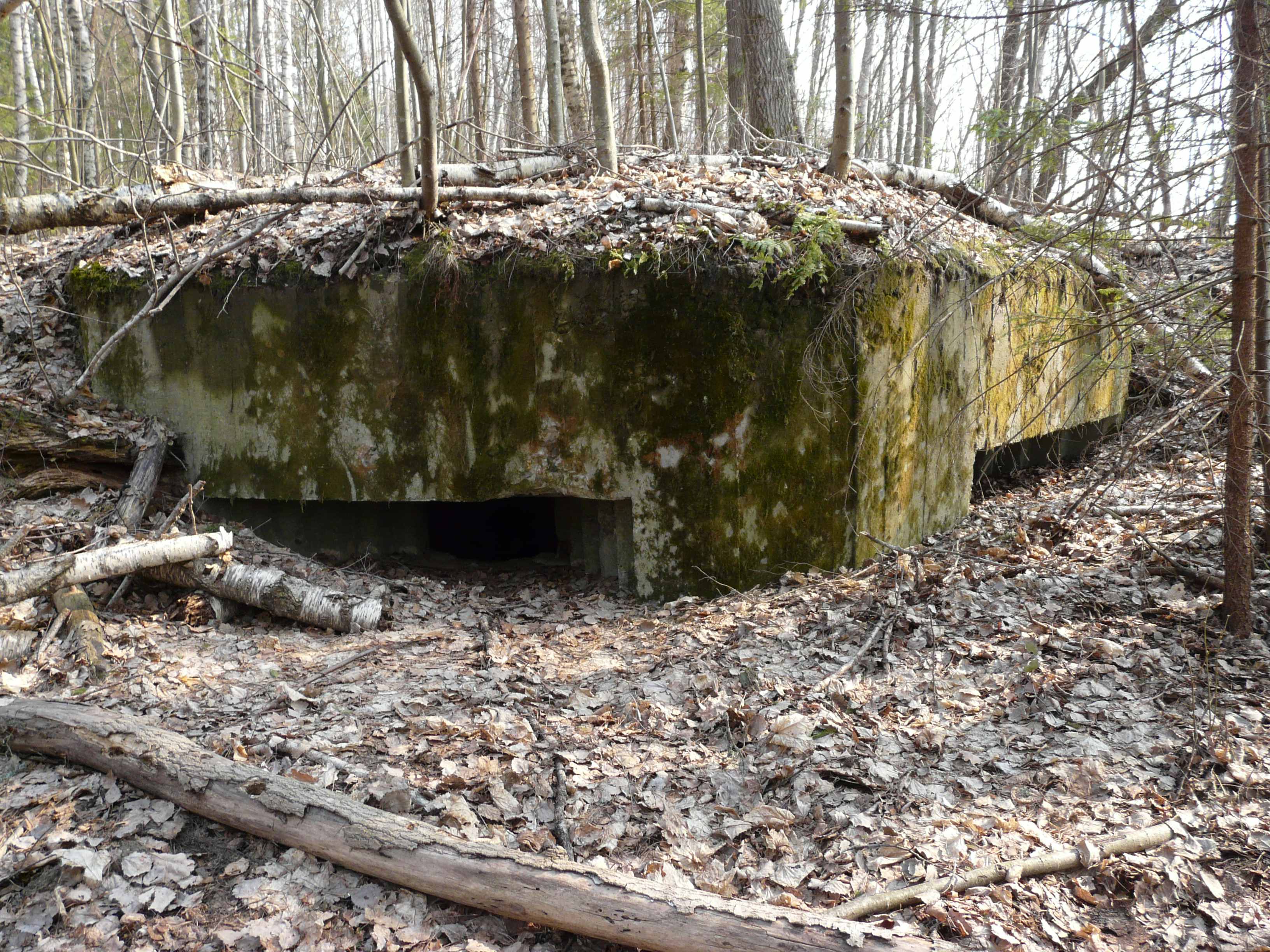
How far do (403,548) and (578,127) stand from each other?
466 cm

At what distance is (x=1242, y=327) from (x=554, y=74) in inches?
333

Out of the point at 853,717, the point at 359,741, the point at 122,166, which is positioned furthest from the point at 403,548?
the point at 853,717

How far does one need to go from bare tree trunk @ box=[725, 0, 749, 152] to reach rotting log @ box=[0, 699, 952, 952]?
23.1ft

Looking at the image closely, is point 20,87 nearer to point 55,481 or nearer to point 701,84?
point 55,481

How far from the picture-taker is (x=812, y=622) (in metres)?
4.78

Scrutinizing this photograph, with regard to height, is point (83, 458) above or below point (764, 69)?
below

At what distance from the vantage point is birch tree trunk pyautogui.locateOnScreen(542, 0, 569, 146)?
859 centimetres

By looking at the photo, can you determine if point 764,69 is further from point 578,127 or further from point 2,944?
point 2,944

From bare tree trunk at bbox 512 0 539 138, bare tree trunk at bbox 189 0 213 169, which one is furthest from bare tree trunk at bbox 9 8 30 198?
bare tree trunk at bbox 512 0 539 138

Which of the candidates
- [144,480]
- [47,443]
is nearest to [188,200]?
[47,443]

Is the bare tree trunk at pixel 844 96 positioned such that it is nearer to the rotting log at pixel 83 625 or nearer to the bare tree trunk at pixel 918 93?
the rotting log at pixel 83 625

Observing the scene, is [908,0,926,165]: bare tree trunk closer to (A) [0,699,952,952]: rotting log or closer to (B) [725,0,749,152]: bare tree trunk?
(B) [725,0,749,152]: bare tree trunk

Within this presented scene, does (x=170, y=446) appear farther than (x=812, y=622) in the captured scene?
Yes

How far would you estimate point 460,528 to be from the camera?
7645mm
